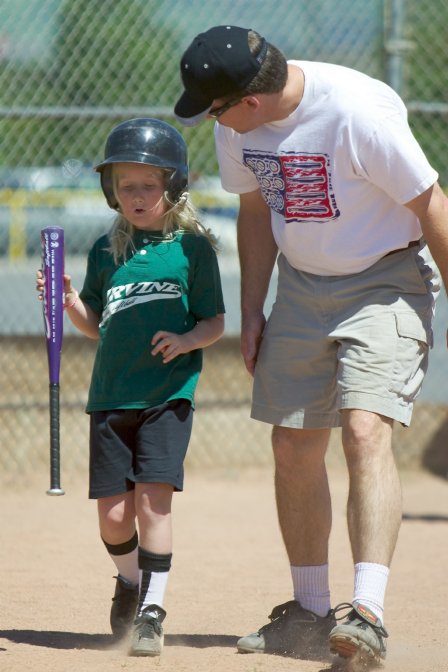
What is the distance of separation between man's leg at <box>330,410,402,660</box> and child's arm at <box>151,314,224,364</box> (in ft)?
1.89

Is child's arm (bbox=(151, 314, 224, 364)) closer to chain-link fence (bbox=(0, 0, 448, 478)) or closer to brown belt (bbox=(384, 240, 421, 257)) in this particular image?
brown belt (bbox=(384, 240, 421, 257))

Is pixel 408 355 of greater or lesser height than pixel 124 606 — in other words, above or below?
above

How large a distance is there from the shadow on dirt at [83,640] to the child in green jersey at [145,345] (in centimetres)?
10

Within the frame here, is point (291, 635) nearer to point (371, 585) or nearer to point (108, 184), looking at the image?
point (371, 585)

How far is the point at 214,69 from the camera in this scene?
10.8ft

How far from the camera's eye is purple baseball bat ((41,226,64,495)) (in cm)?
363

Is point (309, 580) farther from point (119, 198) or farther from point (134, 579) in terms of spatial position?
point (119, 198)

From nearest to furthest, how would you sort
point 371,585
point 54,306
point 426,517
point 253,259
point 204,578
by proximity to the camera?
point 371,585, point 54,306, point 253,259, point 204,578, point 426,517

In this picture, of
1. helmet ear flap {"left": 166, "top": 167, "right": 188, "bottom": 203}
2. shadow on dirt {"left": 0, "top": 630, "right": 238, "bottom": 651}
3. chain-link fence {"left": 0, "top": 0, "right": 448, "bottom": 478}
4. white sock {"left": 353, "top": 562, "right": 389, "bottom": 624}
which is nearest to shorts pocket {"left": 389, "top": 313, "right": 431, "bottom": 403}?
white sock {"left": 353, "top": 562, "right": 389, "bottom": 624}

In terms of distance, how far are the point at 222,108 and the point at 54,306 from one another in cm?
88

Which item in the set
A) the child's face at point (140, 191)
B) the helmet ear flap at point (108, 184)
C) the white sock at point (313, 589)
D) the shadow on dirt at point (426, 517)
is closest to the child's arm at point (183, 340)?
the child's face at point (140, 191)

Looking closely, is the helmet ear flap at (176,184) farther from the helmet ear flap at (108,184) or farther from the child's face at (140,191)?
the helmet ear flap at (108,184)

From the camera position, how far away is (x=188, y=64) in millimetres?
3352

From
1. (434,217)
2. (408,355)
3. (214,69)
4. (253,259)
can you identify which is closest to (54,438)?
(253,259)
